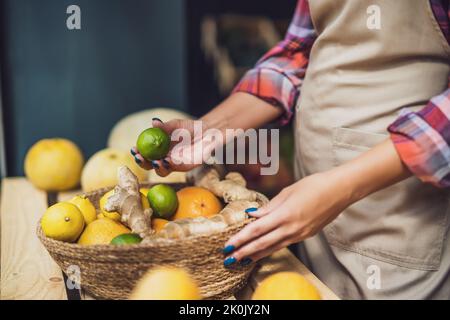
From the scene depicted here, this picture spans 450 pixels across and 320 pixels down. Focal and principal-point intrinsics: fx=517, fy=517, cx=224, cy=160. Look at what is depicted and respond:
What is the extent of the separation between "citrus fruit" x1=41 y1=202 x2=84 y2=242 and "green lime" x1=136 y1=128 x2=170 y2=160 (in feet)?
0.71

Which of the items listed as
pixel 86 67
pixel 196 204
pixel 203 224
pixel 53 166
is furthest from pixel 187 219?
pixel 86 67

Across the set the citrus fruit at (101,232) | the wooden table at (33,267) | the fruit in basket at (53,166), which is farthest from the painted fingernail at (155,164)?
the fruit in basket at (53,166)

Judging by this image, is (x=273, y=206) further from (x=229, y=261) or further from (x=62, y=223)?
(x=62, y=223)

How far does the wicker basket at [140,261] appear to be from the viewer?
0.86 metres

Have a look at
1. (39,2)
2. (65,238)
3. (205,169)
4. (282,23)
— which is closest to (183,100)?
(39,2)

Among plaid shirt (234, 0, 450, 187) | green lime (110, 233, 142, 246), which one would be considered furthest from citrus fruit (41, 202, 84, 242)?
plaid shirt (234, 0, 450, 187)

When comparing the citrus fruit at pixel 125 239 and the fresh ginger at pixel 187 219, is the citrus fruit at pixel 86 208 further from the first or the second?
the citrus fruit at pixel 125 239

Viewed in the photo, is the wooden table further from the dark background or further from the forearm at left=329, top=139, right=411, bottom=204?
the dark background

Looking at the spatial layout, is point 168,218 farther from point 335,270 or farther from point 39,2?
point 39,2

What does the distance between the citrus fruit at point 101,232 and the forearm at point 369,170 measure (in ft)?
1.38

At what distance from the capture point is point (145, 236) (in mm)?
958

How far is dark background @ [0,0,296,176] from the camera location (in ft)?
6.82

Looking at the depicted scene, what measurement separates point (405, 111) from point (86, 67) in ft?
4.88

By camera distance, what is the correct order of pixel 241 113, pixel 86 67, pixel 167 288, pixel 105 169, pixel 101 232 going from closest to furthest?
pixel 167 288 → pixel 101 232 → pixel 241 113 → pixel 105 169 → pixel 86 67
